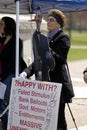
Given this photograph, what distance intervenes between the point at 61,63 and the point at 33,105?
2.44 ft

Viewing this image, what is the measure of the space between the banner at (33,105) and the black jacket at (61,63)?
0.50 meters

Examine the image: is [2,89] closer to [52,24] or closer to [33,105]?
[33,105]

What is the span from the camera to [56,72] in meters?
7.04

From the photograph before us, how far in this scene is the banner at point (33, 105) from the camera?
6.42 meters

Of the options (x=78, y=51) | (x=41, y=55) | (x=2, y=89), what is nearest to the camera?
(x=41, y=55)

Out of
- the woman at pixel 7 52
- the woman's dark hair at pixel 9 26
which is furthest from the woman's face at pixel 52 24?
the woman's dark hair at pixel 9 26

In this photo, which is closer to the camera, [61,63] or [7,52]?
[61,63]

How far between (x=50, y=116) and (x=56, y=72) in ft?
2.70

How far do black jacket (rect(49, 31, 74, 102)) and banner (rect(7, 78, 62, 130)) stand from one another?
0.50 meters

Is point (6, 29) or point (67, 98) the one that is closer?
point (67, 98)

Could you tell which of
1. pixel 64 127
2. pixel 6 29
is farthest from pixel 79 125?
pixel 6 29

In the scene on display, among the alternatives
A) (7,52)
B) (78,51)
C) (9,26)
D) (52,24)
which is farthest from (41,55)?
(78,51)

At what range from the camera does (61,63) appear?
6965mm

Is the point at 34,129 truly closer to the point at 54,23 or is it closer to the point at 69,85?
the point at 69,85
